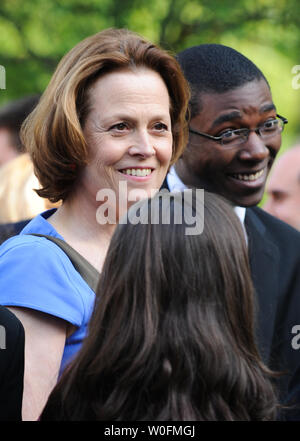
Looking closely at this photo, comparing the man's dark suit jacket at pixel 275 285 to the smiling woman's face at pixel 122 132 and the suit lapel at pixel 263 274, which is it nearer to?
the suit lapel at pixel 263 274

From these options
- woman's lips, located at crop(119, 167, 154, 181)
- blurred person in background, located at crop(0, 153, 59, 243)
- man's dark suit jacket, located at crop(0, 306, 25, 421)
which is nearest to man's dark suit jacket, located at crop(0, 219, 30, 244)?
blurred person in background, located at crop(0, 153, 59, 243)

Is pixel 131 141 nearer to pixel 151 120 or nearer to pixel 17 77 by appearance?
pixel 151 120

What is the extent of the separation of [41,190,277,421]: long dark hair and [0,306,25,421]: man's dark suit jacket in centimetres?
12

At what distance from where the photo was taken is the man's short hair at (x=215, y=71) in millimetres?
3398

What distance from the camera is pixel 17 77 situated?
8547 mm

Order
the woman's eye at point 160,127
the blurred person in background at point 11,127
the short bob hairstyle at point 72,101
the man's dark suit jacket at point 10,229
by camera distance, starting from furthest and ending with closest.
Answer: the blurred person in background at point 11,127 → the man's dark suit jacket at point 10,229 → the woman's eye at point 160,127 → the short bob hairstyle at point 72,101

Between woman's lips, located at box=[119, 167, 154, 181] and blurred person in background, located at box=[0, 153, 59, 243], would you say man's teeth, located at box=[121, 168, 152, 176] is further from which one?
blurred person in background, located at box=[0, 153, 59, 243]

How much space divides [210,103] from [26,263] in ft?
4.33

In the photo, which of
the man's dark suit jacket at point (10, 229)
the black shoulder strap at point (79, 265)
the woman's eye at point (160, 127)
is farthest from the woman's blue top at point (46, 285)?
the man's dark suit jacket at point (10, 229)

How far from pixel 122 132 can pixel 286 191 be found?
2.83 metres

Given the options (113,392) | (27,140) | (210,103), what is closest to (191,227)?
(113,392)

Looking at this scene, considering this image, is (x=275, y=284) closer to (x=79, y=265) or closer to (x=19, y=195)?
(x=79, y=265)

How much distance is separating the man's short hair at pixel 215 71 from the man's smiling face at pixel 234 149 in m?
0.03

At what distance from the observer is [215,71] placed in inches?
136
